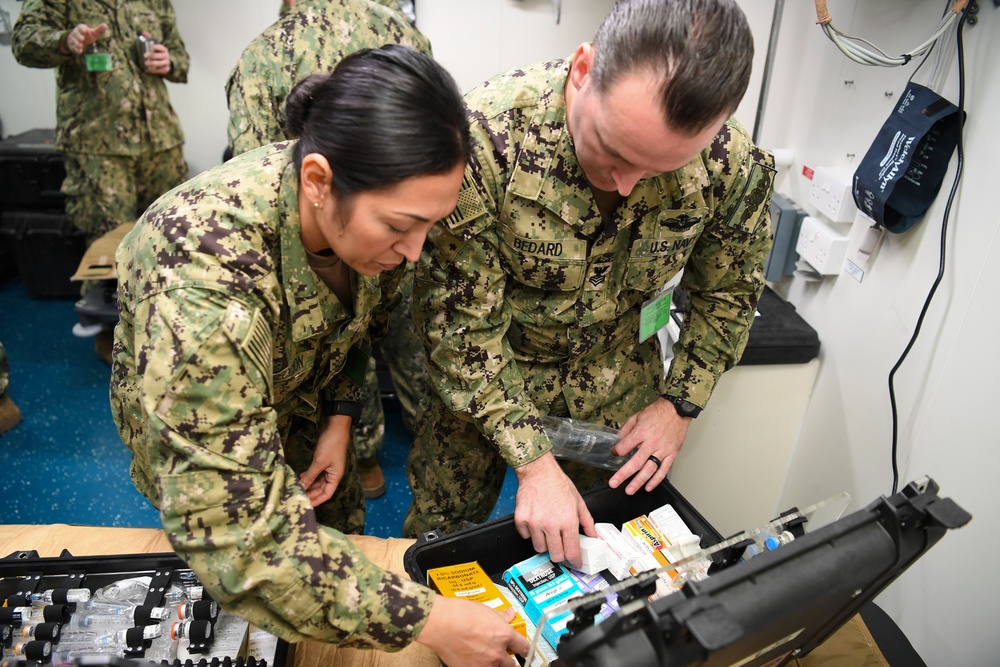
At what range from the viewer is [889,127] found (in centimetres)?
146

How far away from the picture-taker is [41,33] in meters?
2.90

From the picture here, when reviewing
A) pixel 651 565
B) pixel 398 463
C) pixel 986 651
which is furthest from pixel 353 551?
pixel 398 463

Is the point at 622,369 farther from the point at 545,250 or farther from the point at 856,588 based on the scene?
the point at 856,588

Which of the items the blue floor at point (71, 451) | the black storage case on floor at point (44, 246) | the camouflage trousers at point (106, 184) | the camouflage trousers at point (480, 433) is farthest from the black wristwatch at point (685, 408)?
the black storage case on floor at point (44, 246)

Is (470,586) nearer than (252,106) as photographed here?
Yes

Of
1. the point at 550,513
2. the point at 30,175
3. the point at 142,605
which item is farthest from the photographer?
the point at 30,175

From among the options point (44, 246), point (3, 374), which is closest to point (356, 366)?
point (3, 374)

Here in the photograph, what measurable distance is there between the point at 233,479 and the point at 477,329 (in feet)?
1.84

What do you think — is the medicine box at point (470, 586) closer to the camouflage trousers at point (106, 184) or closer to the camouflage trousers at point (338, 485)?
the camouflage trousers at point (338, 485)

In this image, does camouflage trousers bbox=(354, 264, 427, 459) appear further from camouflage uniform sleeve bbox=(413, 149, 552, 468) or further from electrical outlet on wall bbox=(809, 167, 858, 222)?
electrical outlet on wall bbox=(809, 167, 858, 222)

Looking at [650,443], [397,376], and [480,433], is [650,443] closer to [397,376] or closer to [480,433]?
[480,433]

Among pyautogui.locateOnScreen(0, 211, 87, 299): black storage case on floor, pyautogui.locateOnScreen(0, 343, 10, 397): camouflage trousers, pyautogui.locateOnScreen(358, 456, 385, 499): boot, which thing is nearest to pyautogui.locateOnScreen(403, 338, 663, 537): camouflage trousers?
pyautogui.locateOnScreen(358, 456, 385, 499): boot

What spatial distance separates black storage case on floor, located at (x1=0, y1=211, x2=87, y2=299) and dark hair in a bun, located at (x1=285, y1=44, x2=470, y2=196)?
3.48 meters

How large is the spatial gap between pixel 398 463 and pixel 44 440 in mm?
1462
